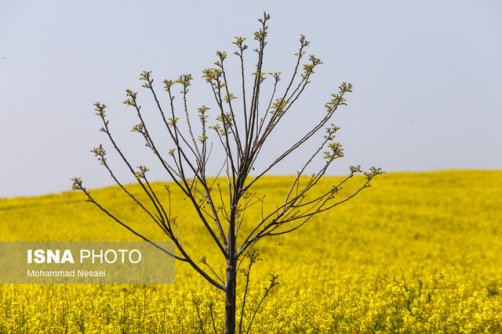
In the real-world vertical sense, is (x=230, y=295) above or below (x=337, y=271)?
above

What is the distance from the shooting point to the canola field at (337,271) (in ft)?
31.3

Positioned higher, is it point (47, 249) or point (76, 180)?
point (76, 180)

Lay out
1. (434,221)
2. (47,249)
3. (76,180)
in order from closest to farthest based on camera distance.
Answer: (76,180), (47,249), (434,221)

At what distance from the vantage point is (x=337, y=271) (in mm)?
17312

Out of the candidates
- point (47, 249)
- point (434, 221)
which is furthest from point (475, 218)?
point (47, 249)

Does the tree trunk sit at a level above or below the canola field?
above

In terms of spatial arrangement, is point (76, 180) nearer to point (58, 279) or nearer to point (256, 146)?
point (256, 146)

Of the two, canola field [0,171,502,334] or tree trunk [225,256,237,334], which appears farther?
canola field [0,171,502,334]

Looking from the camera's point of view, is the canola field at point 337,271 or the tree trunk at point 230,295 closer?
the tree trunk at point 230,295

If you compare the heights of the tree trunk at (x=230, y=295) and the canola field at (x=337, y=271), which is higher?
the tree trunk at (x=230, y=295)

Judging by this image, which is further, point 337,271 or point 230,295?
point 337,271

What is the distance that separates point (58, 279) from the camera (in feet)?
47.1

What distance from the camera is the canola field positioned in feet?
31.3

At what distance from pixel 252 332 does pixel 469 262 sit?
1324cm
